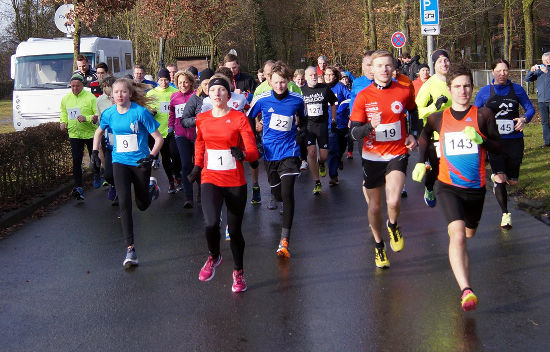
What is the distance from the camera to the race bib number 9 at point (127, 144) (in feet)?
25.0

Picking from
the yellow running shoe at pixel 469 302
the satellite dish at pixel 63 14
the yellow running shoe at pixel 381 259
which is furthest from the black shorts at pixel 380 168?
the satellite dish at pixel 63 14

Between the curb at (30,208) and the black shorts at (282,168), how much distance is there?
3.81 m

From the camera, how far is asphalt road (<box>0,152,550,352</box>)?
502cm

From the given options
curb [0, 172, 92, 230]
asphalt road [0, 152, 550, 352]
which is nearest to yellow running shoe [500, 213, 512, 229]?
asphalt road [0, 152, 550, 352]

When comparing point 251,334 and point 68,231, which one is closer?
point 251,334

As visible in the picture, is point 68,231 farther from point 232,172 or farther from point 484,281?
point 484,281

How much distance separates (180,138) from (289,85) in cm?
234

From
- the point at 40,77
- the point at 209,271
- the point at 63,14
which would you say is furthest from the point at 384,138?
the point at 40,77

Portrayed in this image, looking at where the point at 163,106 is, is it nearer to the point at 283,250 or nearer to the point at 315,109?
the point at 315,109

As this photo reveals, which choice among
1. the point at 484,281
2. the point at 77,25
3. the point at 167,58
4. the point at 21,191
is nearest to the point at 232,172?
the point at 484,281

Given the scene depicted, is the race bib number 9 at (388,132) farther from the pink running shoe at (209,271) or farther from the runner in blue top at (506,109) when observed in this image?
the runner in blue top at (506,109)

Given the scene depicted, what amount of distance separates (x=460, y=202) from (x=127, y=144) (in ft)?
12.0

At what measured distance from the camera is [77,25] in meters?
18.2

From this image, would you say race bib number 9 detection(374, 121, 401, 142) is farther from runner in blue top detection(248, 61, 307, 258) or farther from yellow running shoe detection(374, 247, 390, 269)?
runner in blue top detection(248, 61, 307, 258)
